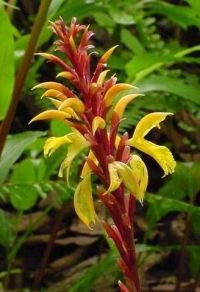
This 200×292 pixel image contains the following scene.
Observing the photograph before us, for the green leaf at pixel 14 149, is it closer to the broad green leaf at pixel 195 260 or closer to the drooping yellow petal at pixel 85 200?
the broad green leaf at pixel 195 260

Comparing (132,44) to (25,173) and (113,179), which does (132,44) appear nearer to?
(25,173)

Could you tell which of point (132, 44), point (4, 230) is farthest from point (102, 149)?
point (132, 44)

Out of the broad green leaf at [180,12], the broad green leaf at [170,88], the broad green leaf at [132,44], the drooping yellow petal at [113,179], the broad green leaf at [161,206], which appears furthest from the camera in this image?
the broad green leaf at [132,44]

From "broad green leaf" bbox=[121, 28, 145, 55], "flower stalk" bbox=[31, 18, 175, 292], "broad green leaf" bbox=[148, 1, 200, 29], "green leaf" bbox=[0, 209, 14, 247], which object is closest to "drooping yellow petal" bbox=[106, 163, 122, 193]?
"flower stalk" bbox=[31, 18, 175, 292]

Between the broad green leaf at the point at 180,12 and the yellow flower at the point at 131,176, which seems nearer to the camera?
the yellow flower at the point at 131,176

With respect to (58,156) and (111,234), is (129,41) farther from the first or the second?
(111,234)

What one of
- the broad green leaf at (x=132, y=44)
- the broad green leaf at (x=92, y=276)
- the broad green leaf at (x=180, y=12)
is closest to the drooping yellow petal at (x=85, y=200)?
the broad green leaf at (x=92, y=276)
